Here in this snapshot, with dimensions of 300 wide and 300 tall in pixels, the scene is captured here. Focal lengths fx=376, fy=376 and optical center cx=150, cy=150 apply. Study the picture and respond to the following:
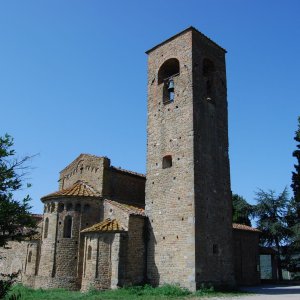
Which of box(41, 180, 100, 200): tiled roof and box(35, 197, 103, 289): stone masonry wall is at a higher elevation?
box(41, 180, 100, 200): tiled roof

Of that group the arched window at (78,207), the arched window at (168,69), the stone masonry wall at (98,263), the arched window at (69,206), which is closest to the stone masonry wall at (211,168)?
the arched window at (168,69)

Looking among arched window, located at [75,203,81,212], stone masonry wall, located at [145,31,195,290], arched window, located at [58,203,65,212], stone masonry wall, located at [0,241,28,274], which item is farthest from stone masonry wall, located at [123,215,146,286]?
stone masonry wall, located at [0,241,28,274]

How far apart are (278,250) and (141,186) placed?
13.8 metres

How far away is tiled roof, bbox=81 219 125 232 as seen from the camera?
65.3 feet

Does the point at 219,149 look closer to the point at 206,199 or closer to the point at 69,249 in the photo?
the point at 206,199

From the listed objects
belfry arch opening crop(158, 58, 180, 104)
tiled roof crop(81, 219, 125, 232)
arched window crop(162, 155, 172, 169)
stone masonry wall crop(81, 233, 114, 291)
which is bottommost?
stone masonry wall crop(81, 233, 114, 291)

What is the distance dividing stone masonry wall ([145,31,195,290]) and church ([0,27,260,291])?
0.18 feet

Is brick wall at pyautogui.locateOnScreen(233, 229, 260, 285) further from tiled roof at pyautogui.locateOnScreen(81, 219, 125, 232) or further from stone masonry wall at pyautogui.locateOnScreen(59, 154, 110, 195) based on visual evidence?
stone masonry wall at pyautogui.locateOnScreen(59, 154, 110, 195)

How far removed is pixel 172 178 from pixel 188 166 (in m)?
1.25

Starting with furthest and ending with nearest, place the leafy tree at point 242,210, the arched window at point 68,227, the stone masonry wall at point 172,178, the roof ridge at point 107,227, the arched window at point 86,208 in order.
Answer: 1. the leafy tree at point 242,210
2. the arched window at point 86,208
3. the arched window at point 68,227
4. the roof ridge at point 107,227
5. the stone masonry wall at point 172,178

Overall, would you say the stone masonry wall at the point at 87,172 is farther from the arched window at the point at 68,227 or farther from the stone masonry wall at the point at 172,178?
the stone masonry wall at the point at 172,178

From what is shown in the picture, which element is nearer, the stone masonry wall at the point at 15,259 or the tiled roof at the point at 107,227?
the tiled roof at the point at 107,227

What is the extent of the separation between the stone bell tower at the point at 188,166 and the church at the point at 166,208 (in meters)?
0.06

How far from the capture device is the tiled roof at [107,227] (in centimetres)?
1989
